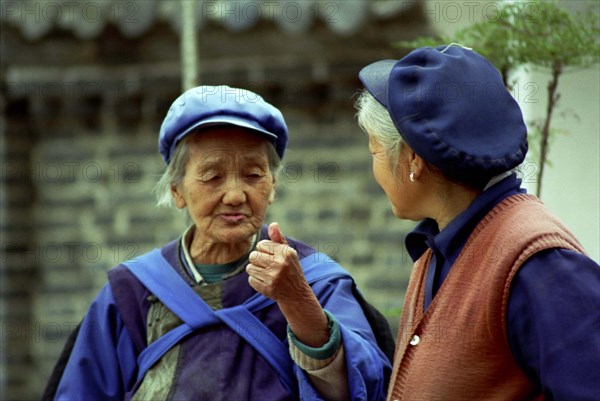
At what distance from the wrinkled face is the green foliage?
118cm

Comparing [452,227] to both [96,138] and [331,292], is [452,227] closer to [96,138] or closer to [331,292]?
[331,292]

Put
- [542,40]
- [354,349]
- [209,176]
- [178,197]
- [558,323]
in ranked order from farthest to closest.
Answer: [542,40]
[178,197]
[209,176]
[354,349]
[558,323]

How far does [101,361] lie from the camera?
3.64 metres

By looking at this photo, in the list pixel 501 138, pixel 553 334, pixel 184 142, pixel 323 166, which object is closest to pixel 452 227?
pixel 501 138

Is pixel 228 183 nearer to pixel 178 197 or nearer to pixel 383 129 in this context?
pixel 178 197

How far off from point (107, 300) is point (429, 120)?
4.67 feet

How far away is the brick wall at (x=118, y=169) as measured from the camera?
8562mm

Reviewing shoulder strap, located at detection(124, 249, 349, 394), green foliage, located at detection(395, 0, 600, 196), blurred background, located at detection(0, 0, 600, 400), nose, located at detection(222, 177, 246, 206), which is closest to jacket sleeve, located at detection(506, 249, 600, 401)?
shoulder strap, located at detection(124, 249, 349, 394)

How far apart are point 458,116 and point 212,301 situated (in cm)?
120

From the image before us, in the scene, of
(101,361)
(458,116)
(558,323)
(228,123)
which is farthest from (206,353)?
(558,323)

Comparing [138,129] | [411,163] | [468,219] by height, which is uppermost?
[411,163]

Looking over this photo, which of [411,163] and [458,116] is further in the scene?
[411,163]

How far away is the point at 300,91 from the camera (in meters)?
8.65

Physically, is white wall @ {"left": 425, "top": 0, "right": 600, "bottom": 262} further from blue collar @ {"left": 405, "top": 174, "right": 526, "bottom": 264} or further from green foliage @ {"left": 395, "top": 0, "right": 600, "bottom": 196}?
blue collar @ {"left": 405, "top": 174, "right": 526, "bottom": 264}
